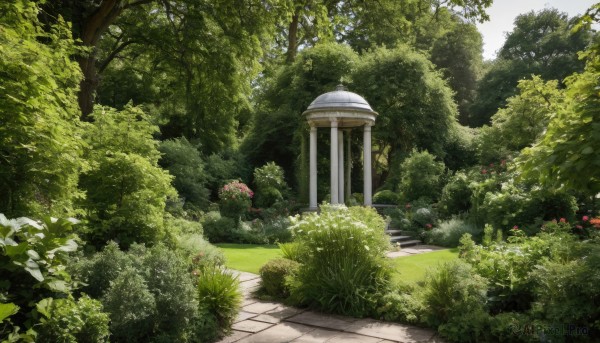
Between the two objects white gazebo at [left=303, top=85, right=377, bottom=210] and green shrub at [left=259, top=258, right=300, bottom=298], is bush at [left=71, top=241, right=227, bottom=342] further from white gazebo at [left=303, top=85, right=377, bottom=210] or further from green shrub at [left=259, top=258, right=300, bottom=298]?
white gazebo at [left=303, top=85, right=377, bottom=210]

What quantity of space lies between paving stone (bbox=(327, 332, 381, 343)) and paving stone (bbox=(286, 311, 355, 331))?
9.1 inches

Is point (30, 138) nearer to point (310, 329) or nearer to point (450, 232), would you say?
point (310, 329)

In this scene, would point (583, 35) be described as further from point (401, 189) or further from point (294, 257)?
point (294, 257)

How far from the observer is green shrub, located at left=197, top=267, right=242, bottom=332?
5414mm

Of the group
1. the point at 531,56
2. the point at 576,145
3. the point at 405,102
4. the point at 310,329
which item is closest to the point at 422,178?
the point at 405,102

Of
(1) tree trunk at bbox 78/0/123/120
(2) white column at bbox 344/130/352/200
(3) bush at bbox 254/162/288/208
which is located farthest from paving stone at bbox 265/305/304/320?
(2) white column at bbox 344/130/352/200

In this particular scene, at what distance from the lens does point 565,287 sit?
15.3 feet

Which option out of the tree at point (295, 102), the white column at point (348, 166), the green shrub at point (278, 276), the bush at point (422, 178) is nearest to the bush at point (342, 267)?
the green shrub at point (278, 276)

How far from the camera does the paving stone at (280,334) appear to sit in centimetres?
510

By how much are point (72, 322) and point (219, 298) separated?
1.95 m

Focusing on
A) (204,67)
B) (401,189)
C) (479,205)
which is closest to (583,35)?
(401,189)

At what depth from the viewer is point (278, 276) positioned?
695 centimetres

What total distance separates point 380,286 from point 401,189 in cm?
1057

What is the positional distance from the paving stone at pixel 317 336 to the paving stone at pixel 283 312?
68 cm
